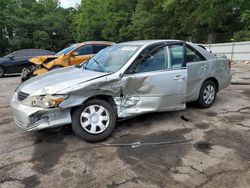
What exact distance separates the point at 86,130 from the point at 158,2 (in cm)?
3111

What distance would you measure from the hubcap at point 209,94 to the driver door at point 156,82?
0.92 metres

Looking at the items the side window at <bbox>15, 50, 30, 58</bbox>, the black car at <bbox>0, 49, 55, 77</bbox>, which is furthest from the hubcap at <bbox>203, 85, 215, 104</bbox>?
the side window at <bbox>15, 50, 30, 58</bbox>

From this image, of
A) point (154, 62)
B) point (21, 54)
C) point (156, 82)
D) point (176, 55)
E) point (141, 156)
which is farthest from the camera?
point (21, 54)

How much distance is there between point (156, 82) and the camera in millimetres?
4594

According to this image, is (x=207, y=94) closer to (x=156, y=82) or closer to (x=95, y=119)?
(x=156, y=82)

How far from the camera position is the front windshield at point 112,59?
4613mm

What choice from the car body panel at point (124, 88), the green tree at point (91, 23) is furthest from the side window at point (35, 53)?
the green tree at point (91, 23)

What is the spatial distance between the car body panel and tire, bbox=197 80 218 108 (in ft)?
1.02

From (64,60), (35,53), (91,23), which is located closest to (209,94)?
(64,60)

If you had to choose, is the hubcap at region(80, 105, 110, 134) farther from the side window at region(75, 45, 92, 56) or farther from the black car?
the black car

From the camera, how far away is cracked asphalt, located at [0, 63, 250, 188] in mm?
3098

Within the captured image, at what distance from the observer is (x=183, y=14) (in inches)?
1171

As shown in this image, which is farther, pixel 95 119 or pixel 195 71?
pixel 195 71

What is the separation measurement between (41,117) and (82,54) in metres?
6.56
